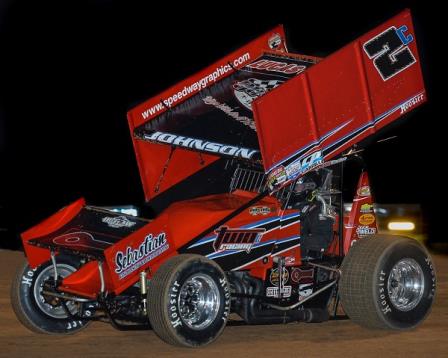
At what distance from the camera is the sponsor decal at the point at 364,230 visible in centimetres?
929

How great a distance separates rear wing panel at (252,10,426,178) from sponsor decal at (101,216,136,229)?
137 cm

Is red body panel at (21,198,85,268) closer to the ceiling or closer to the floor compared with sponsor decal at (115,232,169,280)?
closer to the ceiling

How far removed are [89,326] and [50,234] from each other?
1285 mm

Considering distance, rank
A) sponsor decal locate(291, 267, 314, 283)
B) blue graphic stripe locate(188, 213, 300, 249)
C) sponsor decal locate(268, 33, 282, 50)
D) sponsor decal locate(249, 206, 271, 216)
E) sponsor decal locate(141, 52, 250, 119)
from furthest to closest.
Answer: sponsor decal locate(268, 33, 282, 50), sponsor decal locate(141, 52, 250, 119), sponsor decal locate(291, 267, 314, 283), sponsor decal locate(249, 206, 271, 216), blue graphic stripe locate(188, 213, 300, 249)

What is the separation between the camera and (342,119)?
8.82 m

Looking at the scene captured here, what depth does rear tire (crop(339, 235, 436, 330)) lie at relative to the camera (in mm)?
8555

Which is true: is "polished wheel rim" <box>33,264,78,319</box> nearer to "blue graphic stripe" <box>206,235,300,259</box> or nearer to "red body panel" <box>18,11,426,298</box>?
"red body panel" <box>18,11,426,298</box>

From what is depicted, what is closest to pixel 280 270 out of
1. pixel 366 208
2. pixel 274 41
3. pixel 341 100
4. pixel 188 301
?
pixel 188 301

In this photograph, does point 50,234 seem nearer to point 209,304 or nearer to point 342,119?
point 209,304

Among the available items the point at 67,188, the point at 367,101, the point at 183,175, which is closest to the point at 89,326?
the point at 183,175

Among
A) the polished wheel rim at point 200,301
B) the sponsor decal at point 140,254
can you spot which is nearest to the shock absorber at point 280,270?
the polished wheel rim at point 200,301

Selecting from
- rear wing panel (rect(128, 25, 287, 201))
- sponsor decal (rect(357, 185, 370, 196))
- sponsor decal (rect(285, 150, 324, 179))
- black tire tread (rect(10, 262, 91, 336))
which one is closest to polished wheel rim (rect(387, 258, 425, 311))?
sponsor decal (rect(357, 185, 370, 196))

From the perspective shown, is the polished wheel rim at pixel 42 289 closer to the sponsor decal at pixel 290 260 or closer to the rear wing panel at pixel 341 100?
the sponsor decal at pixel 290 260

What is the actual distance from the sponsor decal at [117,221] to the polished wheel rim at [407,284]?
253cm
